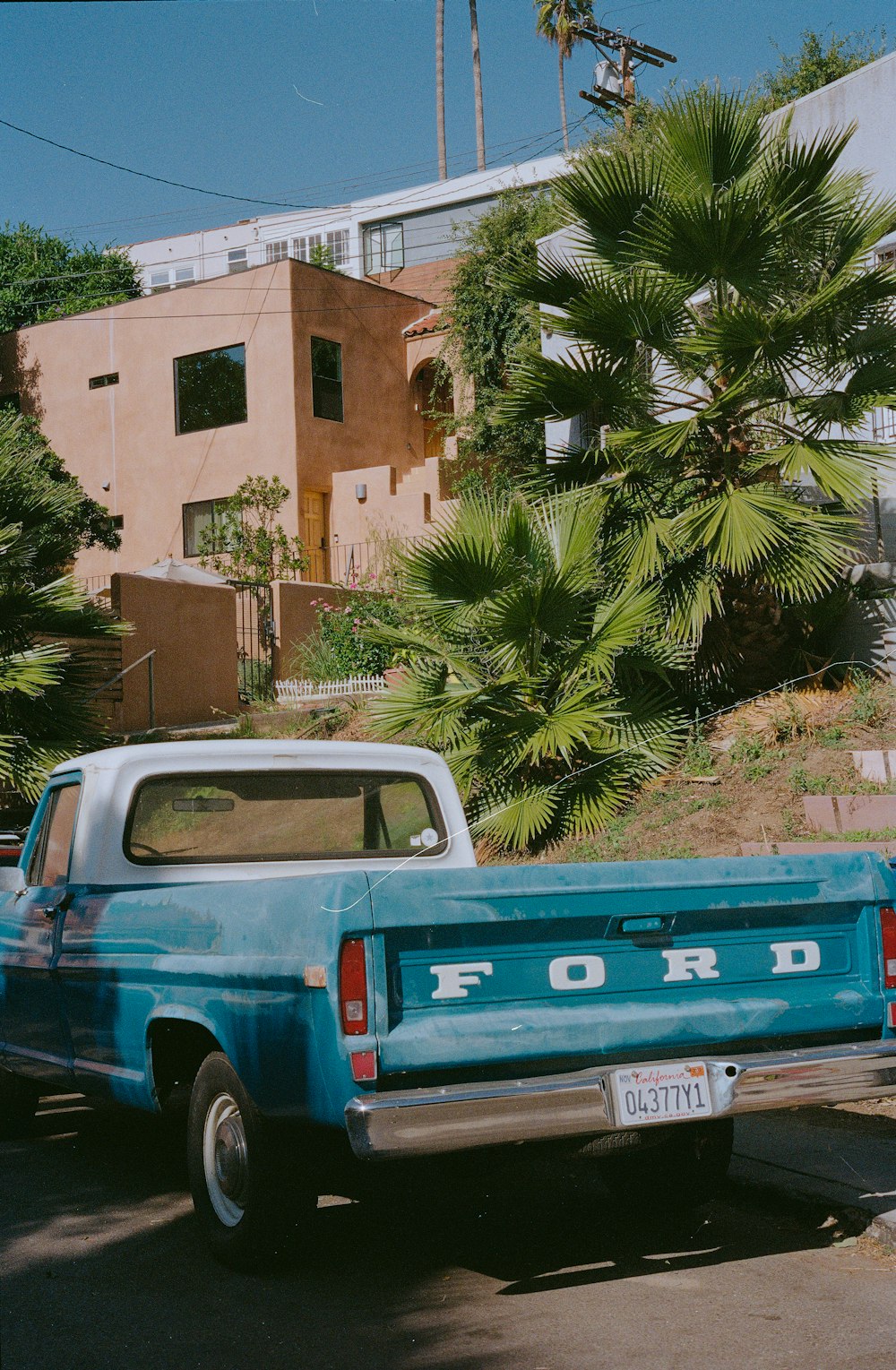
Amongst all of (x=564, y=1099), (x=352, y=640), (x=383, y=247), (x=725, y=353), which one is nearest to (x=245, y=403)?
(x=352, y=640)

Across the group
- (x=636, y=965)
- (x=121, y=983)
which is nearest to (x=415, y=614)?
(x=121, y=983)

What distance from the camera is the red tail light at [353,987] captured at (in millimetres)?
3896

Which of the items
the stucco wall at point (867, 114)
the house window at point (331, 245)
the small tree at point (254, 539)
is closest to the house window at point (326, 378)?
the small tree at point (254, 539)

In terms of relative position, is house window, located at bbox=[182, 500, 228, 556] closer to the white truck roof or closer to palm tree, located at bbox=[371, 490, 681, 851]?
palm tree, located at bbox=[371, 490, 681, 851]

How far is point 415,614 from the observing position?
12.0 m

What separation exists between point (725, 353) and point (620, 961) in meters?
8.15

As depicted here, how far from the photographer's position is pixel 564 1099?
13.1 feet

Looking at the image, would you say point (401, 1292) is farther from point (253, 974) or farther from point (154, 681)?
point (154, 681)

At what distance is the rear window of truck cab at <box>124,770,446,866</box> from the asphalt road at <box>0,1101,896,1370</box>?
4.65 feet

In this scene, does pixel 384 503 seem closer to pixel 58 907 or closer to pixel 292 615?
pixel 292 615

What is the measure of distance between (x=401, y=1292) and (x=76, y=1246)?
1255 mm

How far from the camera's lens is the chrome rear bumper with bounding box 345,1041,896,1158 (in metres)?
3.79

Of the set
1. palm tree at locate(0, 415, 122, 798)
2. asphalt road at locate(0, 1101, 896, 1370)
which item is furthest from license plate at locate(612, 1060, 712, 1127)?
palm tree at locate(0, 415, 122, 798)

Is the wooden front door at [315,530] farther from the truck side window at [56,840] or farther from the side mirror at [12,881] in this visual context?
the side mirror at [12,881]
